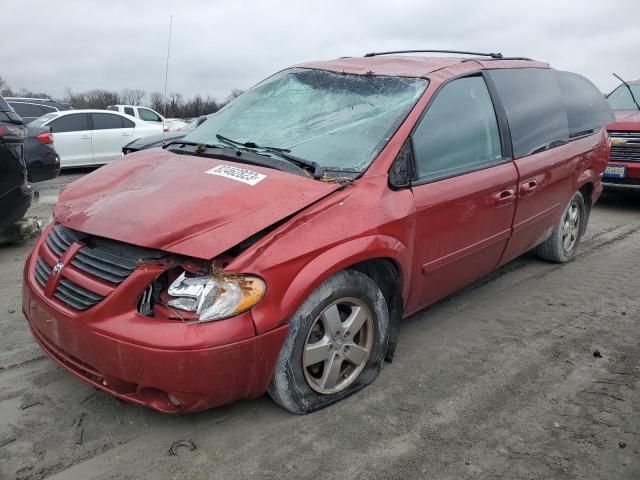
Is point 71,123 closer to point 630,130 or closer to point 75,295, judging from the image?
point 630,130

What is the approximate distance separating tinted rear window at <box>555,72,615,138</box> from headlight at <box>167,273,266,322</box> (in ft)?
11.5

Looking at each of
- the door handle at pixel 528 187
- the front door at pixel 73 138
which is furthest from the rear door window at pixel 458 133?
the front door at pixel 73 138

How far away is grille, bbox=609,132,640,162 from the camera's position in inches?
303

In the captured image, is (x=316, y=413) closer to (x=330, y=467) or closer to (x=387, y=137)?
(x=330, y=467)

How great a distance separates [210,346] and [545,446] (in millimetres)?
1576

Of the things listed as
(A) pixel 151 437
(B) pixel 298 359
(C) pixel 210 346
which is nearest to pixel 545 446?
(B) pixel 298 359

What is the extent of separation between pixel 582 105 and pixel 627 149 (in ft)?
10.5

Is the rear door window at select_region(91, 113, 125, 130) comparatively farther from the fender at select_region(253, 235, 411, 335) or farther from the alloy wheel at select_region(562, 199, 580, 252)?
the fender at select_region(253, 235, 411, 335)

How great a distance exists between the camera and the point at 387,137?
3.16 metres

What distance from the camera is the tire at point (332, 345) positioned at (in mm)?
2654

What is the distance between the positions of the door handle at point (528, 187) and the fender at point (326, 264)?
139 centimetres

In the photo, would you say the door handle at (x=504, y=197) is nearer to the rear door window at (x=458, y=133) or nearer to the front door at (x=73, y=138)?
the rear door window at (x=458, y=133)

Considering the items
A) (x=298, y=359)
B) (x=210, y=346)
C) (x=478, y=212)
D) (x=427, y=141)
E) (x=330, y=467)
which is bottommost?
(x=330, y=467)

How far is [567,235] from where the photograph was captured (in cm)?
529
